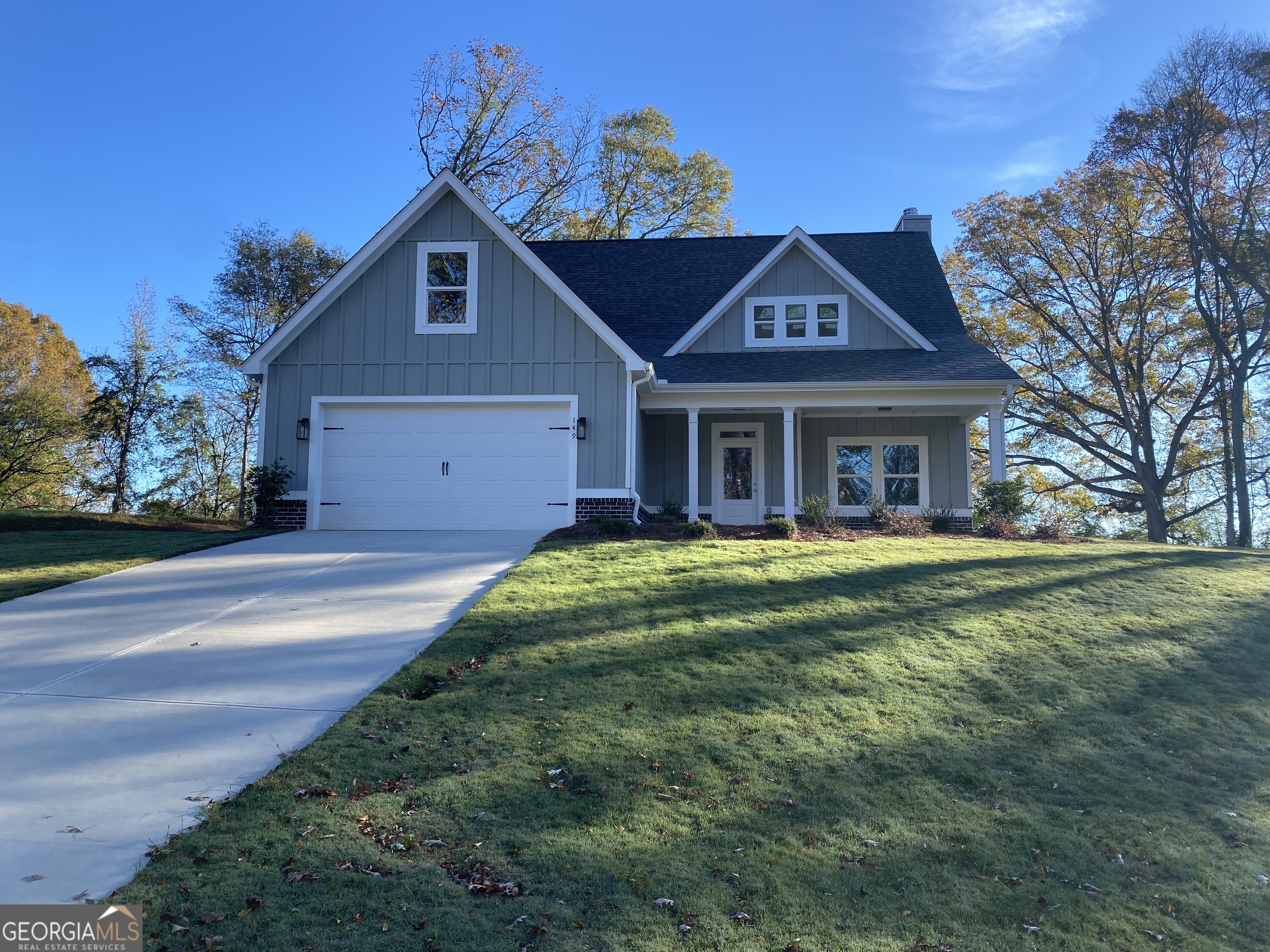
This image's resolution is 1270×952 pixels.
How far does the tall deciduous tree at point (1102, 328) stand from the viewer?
24078mm

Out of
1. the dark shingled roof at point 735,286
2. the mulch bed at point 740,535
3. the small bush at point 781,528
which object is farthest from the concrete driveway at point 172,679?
the dark shingled roof at point 735,286

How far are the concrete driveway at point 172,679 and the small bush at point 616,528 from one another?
196cm

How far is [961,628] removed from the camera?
25.7ft

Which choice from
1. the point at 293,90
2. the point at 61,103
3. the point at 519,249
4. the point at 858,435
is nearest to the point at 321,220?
the point at 61,103

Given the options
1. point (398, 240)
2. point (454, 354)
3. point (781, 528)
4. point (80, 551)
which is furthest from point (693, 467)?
point (80, 551)

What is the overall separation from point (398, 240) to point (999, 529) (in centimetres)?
1156

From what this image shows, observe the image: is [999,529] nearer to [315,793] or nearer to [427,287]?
[427,287]

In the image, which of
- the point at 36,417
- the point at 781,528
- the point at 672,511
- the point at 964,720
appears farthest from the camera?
the point at 36,417

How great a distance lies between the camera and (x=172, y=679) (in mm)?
6281

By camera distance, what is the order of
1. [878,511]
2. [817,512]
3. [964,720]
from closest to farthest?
1. [964,720]
2. [817,512]
3. [878,511]

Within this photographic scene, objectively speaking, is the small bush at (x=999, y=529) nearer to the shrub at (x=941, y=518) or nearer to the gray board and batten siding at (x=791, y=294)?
the shrub at (x=941, y=518)

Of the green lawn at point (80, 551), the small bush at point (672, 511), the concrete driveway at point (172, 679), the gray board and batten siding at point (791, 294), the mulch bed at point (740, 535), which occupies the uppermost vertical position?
the gray board and batten siding at point (791, 294)

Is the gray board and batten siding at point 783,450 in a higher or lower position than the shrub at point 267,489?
higher

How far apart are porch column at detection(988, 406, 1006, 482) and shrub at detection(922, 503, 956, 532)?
3.64ft
